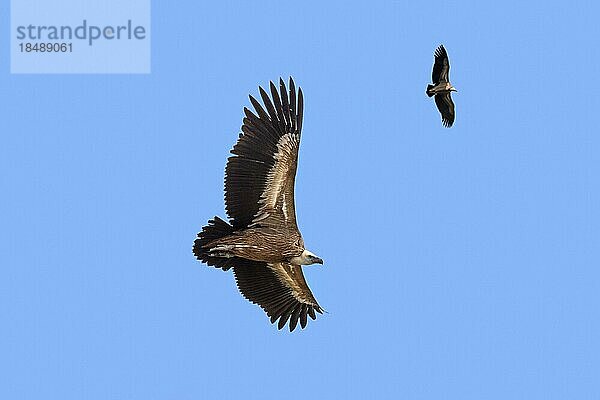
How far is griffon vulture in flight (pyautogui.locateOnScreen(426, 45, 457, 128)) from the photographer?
19.7m

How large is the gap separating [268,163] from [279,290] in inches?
81.7

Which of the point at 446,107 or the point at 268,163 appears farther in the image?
the point at 446,107

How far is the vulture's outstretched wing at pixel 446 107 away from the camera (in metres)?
20.4

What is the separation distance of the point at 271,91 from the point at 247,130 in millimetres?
657

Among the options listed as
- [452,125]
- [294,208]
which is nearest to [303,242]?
[294,208]

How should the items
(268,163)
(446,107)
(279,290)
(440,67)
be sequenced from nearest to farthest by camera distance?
1. (268,163)
2. (279,290)
3. (440,67)
4. (446,107)

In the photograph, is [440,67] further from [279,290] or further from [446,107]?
[279,290]

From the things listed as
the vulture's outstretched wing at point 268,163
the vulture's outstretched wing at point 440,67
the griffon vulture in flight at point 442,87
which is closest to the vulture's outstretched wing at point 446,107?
the griffon vulture in flight at point 442,87

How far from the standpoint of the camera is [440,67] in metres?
19.7

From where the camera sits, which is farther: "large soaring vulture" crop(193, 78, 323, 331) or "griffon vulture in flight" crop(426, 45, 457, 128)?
"griffon vulture in flight" crop(426, 45, 457, 128)

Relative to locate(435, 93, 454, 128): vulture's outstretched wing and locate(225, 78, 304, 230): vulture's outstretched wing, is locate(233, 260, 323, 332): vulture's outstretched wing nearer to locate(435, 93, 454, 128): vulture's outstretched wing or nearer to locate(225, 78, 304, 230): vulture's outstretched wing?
locate(225, 78, 304, 230): vulture's outstretched wing

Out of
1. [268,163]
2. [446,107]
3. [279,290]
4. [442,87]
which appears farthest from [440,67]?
[279,290]

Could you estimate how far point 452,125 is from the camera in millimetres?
20906

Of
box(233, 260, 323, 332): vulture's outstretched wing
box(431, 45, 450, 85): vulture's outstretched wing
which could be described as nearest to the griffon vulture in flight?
box(431, 45, 450, 85): vulture's outstretched wing
